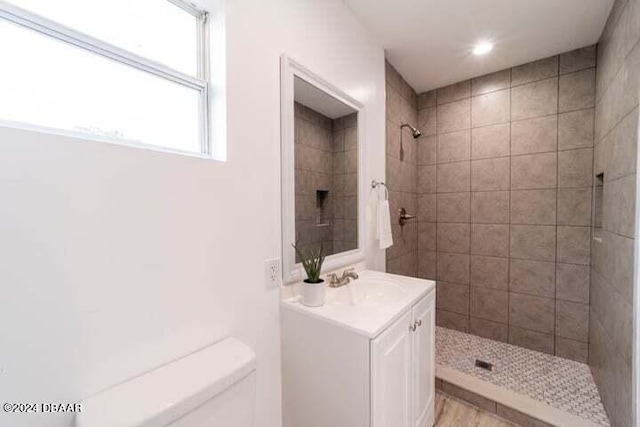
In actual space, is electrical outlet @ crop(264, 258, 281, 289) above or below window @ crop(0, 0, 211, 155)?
below

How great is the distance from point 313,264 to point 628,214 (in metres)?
1.58

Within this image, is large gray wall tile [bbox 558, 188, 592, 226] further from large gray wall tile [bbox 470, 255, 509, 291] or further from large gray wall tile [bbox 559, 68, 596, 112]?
large gray wall tile [bbox 559, 68, 596, 112]

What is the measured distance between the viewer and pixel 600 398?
1697 millimetres

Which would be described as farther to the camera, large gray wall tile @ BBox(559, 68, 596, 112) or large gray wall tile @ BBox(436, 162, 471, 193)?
large gray wall tile @ BBox(436, 162, 471, 193)

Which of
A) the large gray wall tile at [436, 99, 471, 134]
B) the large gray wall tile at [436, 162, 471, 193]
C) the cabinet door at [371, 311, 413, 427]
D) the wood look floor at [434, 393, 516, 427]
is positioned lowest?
the wood look floor at [434, 393, 516, 427]

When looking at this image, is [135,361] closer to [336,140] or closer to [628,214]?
[336,140]

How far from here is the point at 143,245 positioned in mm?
801

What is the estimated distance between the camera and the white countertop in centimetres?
102

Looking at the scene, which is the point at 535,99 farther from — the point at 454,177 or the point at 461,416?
the point at 461,416

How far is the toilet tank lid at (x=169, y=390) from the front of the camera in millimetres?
649

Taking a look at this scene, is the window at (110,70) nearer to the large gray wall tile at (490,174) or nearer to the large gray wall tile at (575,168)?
the large gray wall tile at (490,174)

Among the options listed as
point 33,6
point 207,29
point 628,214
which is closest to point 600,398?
point 628,214

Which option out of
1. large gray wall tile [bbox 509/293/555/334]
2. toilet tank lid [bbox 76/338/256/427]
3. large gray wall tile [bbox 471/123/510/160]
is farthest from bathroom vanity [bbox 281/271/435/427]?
large gray wall tile [bbox 471/123/510/160]

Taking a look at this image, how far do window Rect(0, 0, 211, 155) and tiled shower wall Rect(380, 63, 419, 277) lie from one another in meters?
1.56
